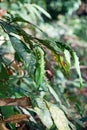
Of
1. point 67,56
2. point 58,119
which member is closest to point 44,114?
point 58,119

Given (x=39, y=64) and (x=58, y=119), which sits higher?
(x=39, y=64)

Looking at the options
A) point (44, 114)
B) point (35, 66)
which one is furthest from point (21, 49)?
point (44, 114)

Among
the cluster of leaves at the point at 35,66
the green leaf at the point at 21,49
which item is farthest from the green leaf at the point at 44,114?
the green leaf at the point at 21,49

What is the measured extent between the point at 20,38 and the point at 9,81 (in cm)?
19

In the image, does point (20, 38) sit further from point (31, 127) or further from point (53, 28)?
point (53, 28)

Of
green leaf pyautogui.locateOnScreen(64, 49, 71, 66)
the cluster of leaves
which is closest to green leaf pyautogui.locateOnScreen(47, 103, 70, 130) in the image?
the cluster of leaves

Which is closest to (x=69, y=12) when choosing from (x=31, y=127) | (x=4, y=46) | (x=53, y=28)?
(x=53, y=28)

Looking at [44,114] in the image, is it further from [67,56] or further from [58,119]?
[67,56]

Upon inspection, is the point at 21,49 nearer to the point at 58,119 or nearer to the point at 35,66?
the point at 35,66

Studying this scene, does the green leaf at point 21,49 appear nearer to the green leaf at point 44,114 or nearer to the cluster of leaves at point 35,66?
the cluster of leaves at point 35,66

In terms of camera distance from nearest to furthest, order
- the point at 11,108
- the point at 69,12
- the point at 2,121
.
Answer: the point at 2,121, the point at 11,108, the point at 69,12

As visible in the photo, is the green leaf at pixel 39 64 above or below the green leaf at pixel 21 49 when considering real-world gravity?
below

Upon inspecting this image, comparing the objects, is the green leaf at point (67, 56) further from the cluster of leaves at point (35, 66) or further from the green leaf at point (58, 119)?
the green leaf at point (58, 119)

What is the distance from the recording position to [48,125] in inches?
37.4
